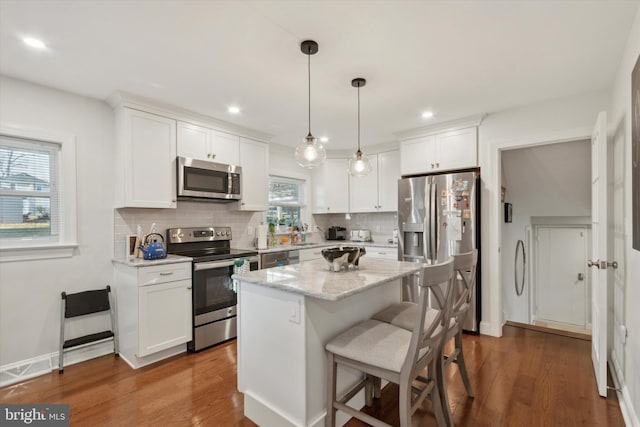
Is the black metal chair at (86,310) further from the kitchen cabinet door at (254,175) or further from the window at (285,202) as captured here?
the window at (285,202)

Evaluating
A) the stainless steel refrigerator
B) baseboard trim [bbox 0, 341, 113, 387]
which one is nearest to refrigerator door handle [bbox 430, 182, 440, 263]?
the stainless steel refrigerator

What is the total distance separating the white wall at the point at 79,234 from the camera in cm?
252

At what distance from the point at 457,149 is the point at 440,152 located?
7.8 inches

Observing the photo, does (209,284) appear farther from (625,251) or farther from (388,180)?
(625,251)

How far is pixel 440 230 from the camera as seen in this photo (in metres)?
3.50

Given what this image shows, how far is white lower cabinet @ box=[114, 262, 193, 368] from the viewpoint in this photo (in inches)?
106

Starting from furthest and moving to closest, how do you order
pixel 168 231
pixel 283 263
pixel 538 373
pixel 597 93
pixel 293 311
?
pixel 283 263 < pixel 168 231 < pixel 597 93 < pixel 538 373 < pixel 293 311

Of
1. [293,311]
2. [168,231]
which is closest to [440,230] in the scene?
[293,311]

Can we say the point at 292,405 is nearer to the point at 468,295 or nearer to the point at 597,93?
the point at 468,295

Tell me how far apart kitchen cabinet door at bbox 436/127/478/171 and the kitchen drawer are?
3087 mm

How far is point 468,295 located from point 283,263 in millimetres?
2405

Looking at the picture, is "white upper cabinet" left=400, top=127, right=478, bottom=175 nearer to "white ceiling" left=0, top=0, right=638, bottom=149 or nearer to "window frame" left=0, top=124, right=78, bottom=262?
"white ceiling" left=0, top=0, right=638, bottom=149

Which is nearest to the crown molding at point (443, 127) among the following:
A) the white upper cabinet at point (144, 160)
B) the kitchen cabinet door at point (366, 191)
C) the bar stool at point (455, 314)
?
the kitchen cabinet door at point (366, 191)

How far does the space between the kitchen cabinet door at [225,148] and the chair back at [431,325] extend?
2846 mm
